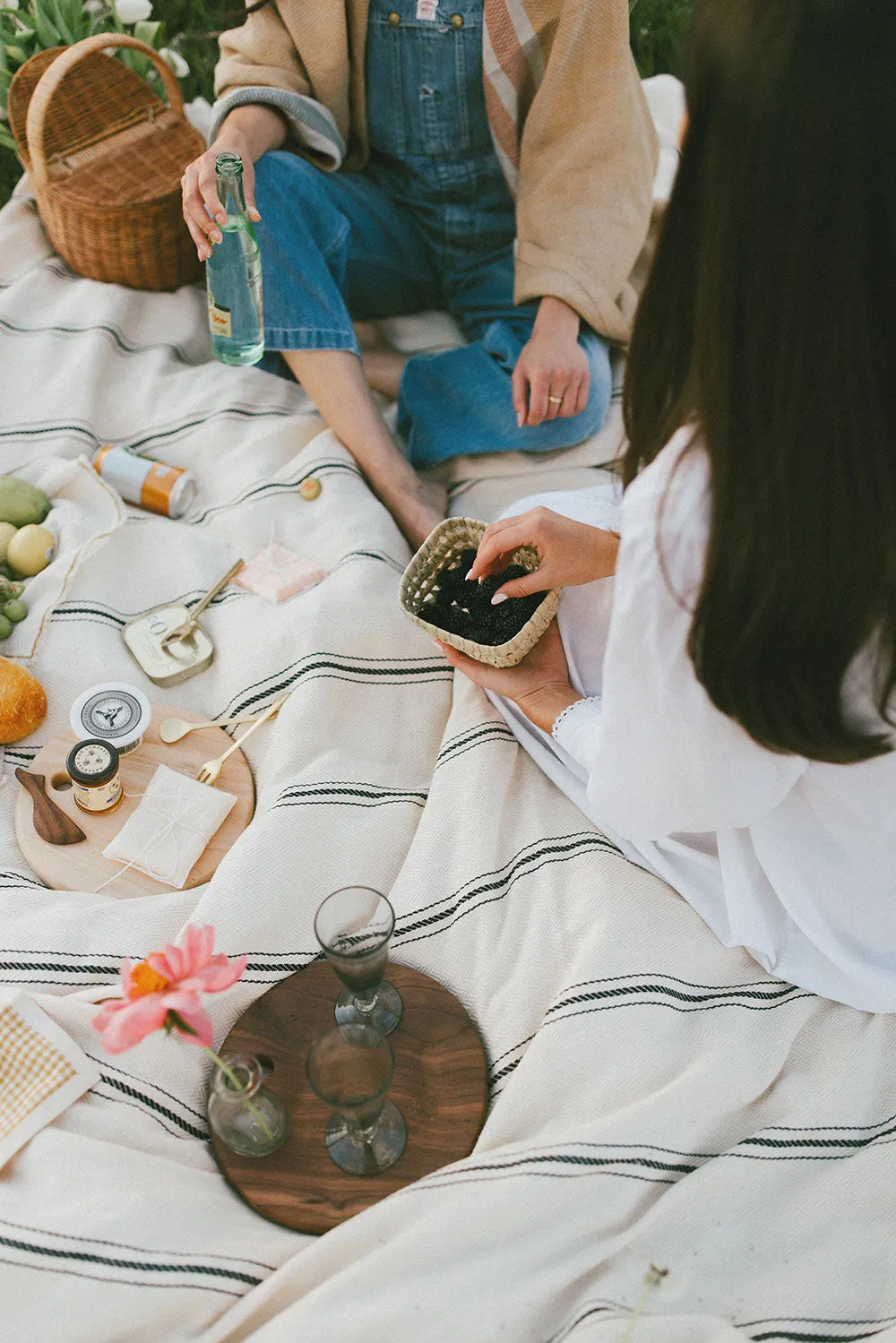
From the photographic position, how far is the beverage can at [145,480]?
1.68m

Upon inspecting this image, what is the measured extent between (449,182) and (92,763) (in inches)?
47.0

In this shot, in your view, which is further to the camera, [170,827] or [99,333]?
[99,333]

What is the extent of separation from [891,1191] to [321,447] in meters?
1.30

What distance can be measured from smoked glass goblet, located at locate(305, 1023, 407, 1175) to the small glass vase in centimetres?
5

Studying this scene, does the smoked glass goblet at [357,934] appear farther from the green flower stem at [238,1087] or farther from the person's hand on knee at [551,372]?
the person's hand on knee at [551,372]

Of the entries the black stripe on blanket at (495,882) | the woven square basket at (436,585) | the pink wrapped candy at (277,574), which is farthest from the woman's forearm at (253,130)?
the black stripe on blanket at (495,882)

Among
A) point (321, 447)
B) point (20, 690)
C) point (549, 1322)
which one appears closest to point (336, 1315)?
point (549, 1322)

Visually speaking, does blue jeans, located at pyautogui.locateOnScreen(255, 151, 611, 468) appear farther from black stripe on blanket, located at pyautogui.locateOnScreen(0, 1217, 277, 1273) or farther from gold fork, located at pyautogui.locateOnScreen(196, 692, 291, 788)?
black stripe on blanket, located at pyautogui.locateOnScreen(0, 1217, 277, 1273)

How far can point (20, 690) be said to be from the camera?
4.41 ft

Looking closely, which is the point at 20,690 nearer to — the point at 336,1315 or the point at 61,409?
the point at 61,409

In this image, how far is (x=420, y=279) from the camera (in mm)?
1984

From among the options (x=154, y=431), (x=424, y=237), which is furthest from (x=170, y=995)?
(x=424, y=237)

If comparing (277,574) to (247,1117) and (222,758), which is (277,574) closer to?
(222,758)

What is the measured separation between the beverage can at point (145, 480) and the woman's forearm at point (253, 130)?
0.50 meters
